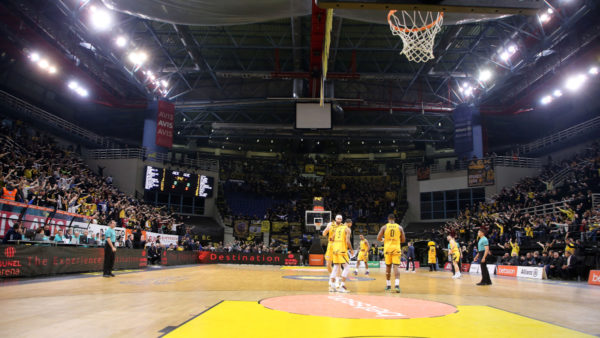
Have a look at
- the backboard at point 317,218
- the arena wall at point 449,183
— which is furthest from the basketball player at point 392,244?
the arena wall at point 449,183

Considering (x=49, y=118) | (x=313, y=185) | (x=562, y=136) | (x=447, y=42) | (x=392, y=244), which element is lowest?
(x=392, y=244)

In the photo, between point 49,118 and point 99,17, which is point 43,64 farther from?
point 99,17

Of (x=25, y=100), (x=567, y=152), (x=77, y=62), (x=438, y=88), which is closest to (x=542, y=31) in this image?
(x=438, y=88)

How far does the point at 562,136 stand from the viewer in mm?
31781

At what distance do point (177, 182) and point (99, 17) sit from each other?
16346 millimetres

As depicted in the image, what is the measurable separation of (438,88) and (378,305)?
88.8 ft

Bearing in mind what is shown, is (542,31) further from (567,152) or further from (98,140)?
(98,140)

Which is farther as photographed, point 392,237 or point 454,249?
point 454,249

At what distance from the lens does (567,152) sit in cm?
3222

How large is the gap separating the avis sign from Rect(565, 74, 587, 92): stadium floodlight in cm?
2784

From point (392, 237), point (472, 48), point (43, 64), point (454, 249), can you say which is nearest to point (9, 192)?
point (43, 64)

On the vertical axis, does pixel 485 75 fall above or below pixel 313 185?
above

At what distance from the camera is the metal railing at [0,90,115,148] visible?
25.9 m

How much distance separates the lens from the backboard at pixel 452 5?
6.61m
